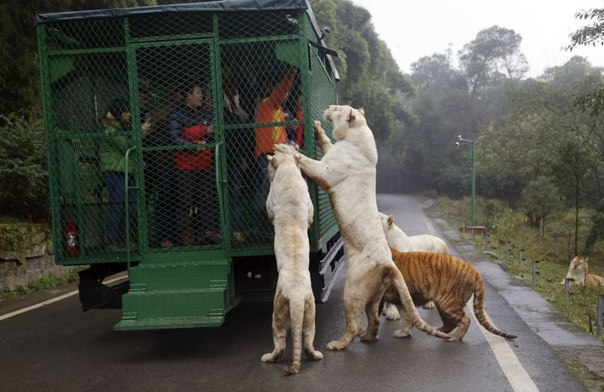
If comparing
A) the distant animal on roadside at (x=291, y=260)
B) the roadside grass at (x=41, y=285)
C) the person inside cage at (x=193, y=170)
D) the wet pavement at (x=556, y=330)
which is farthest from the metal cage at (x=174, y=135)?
the roadside grass at (x=41, y=285)

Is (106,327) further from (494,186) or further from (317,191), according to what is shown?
(494,186)

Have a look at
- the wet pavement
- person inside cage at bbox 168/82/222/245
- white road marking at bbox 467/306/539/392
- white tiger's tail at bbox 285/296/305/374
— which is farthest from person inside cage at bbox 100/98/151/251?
the wet pavement

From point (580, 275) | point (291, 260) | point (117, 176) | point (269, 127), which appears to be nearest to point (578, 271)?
point (580, 275)

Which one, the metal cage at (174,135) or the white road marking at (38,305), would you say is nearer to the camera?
the metal cage at (174,135)

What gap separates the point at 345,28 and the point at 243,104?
30318 mm

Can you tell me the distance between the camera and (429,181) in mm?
57594

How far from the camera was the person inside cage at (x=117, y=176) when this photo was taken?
21.0 feet

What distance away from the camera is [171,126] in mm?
6379

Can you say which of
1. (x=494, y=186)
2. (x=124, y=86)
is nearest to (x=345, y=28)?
(x=494, y=186)

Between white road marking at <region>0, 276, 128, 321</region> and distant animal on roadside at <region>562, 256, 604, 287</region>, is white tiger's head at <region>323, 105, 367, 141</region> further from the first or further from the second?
distant animal on roadside at <region>562, 256, 604, 287</region>

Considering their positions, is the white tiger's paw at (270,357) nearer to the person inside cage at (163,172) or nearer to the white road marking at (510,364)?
the person inside cage at (163,172)

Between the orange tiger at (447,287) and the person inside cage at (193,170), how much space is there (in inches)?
80.2

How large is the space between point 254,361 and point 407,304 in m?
1.46

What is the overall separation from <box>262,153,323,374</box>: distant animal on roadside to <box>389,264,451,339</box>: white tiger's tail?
825 mm
